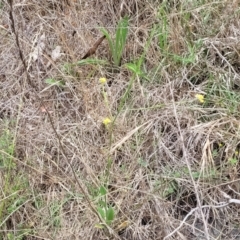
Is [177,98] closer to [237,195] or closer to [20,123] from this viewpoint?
[237,195]

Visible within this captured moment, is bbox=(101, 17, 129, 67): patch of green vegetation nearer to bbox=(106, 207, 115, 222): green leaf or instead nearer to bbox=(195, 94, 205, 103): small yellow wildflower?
bbox=(195, 94, 205, 103): small yellow wildflower

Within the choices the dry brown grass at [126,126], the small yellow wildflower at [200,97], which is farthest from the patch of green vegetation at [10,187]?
the small yellow wildflower at [200,97]

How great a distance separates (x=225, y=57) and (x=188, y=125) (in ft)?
1.30

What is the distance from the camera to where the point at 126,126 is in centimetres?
185

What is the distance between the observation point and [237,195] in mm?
1669

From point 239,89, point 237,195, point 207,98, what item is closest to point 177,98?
point 207,98

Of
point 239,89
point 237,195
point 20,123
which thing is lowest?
point 237,195

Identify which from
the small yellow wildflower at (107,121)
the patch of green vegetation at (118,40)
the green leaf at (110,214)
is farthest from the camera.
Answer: the patch of green vegetation at (118,40)

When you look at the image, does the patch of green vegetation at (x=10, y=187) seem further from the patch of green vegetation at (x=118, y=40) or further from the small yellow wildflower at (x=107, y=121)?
the patch of green vegetation at (x=118, y=40)

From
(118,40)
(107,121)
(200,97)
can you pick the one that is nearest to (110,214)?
(107,121)

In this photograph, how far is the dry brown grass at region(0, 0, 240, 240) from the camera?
1.64 metres

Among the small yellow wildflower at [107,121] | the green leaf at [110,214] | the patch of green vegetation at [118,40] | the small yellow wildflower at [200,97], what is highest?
the patch of green vegetation at [118,40]

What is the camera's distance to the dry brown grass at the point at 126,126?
1641 mm

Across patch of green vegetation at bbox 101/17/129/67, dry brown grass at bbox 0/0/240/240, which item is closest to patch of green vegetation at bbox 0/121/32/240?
dry brown grass at bbox 0/0/240/240
